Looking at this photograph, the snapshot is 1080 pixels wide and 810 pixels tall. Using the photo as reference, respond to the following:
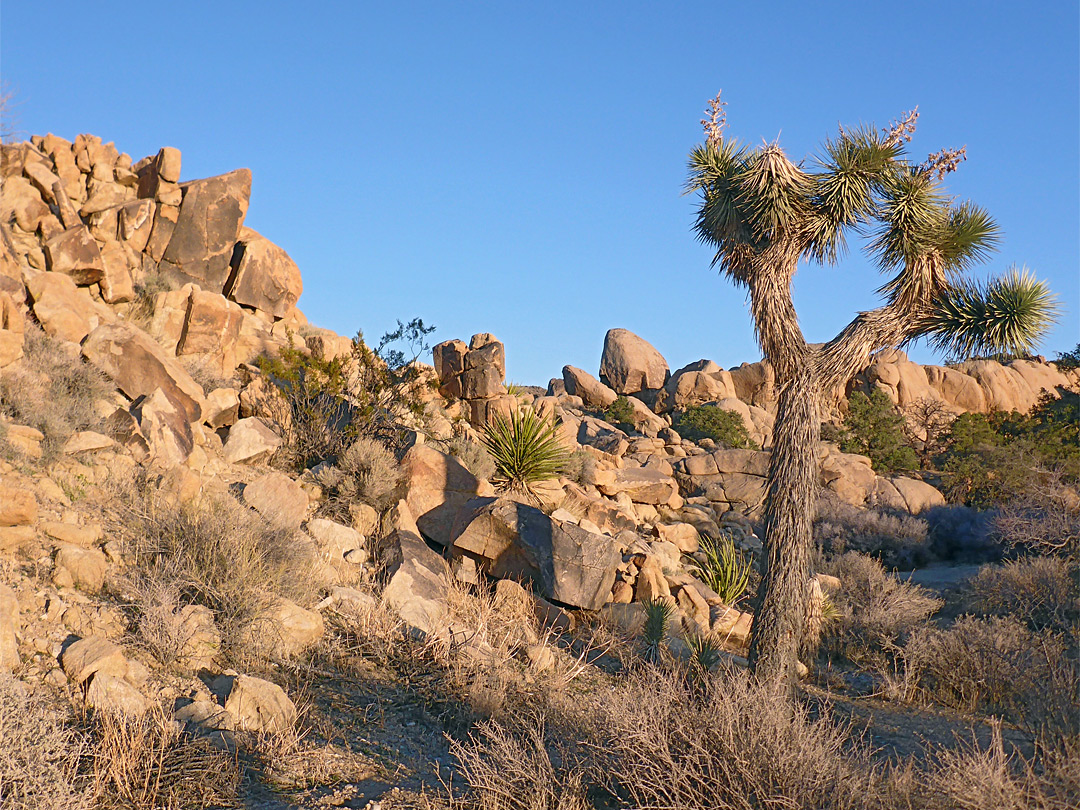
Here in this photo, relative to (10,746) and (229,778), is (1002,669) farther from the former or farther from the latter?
(10,746)

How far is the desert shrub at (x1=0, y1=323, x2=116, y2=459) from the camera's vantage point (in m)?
8.46

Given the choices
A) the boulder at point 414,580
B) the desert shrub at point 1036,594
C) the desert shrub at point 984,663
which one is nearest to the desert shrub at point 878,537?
the desert shrub at point 1036,594

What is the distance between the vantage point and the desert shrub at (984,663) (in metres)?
7.61

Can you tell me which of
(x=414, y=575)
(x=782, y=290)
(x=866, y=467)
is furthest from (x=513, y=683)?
(x=866, y=467)

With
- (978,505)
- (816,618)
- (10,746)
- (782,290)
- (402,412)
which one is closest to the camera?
(10,746)

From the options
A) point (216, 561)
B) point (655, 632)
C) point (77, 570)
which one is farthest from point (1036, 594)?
point (77, 570)

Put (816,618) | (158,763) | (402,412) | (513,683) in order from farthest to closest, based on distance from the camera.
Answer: (402,412)
(816,618)
(513,683)
(158,763)

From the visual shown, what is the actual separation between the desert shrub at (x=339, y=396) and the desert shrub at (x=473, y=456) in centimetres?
91

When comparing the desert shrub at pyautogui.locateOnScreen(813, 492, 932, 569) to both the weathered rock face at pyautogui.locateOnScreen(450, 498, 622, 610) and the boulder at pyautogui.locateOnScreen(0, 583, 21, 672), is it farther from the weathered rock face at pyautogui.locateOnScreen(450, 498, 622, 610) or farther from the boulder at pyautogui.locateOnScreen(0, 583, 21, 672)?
the boulder at pyautogui.locateOnScreen(0, 583, 21, 672)

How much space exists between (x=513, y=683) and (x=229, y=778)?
275 centimetres

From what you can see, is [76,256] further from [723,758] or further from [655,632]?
[723,758]

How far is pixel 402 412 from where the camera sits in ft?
44.2

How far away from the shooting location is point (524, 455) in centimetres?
1304

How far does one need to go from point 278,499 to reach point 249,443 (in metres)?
1.71
